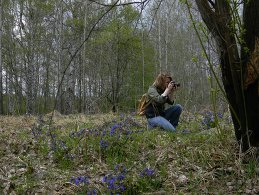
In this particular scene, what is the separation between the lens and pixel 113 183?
3033 millimetres

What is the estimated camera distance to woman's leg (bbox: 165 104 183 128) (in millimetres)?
6898

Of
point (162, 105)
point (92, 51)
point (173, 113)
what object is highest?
point (92, 51)

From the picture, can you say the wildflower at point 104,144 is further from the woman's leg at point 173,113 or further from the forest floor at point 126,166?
the woman's leg at point 173,113


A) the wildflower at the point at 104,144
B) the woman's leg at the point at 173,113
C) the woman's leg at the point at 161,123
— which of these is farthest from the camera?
the woman's leg at the point at 173,113

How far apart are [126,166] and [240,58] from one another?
5.52 feet

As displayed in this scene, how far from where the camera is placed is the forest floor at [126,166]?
3.16 meters

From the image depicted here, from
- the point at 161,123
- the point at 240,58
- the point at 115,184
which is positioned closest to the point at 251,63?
the point at 240,58

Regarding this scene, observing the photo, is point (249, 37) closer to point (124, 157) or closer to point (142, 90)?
point (124, 157)

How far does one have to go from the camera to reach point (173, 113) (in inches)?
272

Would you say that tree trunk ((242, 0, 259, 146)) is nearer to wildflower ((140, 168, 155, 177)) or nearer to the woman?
wildflower ((140, 168, 155, 177))

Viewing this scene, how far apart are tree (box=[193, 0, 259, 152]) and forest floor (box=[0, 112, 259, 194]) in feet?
1.28

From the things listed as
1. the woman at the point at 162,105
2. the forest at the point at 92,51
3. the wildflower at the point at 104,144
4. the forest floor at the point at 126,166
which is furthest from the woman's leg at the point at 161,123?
the forest at the point at 92,51

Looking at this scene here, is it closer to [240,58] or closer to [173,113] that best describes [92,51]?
[173,113]

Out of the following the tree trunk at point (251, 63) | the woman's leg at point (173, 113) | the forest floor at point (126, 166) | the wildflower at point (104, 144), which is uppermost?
the tree trunk at point (251, 63)
